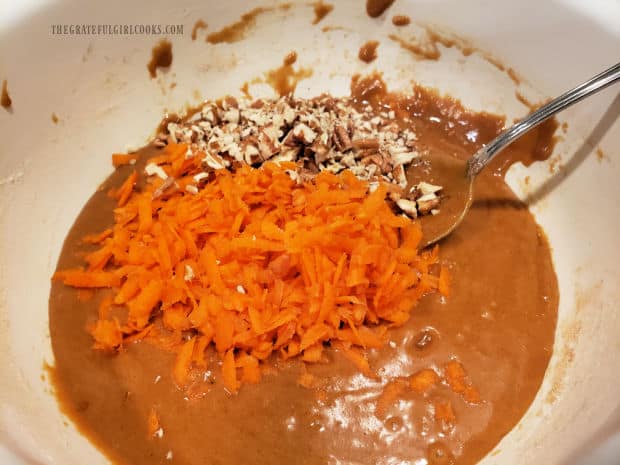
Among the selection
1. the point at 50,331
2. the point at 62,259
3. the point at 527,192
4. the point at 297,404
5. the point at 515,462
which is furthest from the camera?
the point at 527,192

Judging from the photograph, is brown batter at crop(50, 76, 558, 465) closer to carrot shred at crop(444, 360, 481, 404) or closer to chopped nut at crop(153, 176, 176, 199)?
carrot shred at crop(444, 360, 481, 404)

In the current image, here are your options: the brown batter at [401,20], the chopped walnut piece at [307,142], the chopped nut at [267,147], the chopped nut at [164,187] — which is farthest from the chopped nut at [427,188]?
the chopped nut at [164,187]

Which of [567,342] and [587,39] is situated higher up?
[587,39]

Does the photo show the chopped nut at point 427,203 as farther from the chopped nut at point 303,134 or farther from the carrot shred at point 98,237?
the carrot shred at point 98,237

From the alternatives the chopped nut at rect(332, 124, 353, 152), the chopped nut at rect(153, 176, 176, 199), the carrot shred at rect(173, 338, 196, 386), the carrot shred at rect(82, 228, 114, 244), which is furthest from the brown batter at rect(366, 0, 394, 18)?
the carrot shred at rect(173, 338, 196, 386)

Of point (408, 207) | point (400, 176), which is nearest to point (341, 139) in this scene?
point (400, 176)

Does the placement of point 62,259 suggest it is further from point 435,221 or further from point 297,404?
point 435,221

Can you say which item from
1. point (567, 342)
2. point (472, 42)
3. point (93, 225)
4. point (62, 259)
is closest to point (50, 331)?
point (62, 259)
